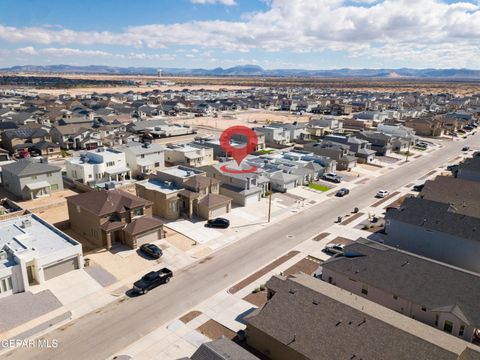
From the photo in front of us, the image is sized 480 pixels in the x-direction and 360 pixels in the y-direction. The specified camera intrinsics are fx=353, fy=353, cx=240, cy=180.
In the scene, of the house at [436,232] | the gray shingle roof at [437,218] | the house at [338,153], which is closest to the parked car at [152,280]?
the house at [436,232]

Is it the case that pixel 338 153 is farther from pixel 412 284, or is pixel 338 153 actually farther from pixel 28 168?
pixel 28 168

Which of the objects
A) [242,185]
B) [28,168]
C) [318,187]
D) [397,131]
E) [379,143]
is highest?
[397,131]

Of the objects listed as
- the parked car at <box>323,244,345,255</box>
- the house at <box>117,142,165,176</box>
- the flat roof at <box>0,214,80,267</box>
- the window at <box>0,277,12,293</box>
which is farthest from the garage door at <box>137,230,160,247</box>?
the house at <box>117,142,165,176</box>

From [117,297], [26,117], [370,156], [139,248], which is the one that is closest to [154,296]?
[117,297]

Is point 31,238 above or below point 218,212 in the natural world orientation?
above

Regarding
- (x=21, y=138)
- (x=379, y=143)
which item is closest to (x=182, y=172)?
(x=21, y=138)

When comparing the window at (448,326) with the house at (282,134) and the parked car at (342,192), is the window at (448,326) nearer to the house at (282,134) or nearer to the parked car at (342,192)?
the parked car at (342,192)

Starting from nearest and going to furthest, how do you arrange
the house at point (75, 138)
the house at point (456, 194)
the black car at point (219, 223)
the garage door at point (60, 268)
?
the garage door at point (60, 268) < the house at point (456, 194) < the black car at point (219, 223) < the house at point (75, 138)
